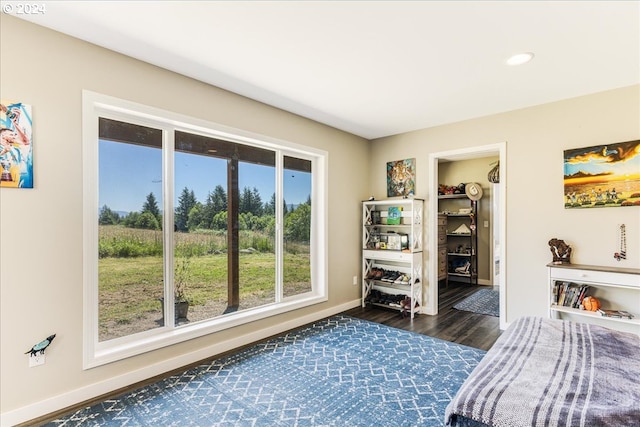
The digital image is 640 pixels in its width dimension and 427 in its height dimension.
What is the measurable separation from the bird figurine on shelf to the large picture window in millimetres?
213

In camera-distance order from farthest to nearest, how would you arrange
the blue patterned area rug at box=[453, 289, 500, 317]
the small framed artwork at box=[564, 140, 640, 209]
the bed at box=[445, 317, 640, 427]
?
the blue patterned area rug at box=[453, 289, 500, 317] → the small framed artwork at box=[564, 140, 640, 209] → the bed at box=[445, 317, 640, 427]

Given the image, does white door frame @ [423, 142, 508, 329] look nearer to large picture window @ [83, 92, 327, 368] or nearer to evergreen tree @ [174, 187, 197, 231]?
large picture window @ [83, 92, 327, 368]

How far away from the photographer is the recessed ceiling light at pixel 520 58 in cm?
240

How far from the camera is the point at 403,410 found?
2117 millimetres

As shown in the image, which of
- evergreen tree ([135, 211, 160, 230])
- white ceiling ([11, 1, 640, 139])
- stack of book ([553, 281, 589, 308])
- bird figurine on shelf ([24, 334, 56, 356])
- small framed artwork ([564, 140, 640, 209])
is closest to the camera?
white ceiling ([11, 1, 640, 139])

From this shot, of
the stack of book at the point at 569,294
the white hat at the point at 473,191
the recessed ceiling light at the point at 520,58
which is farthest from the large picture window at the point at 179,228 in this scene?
the white hat at the point at 473,191

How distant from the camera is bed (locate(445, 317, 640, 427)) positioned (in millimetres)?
1244

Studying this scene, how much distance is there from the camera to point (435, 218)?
4359mm

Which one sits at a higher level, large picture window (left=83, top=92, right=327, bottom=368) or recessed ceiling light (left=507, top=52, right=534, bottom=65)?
recessed ceiling light (left=507, top=52, right=534, bottom=65)

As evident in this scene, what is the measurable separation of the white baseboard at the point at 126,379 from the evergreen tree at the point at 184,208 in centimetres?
117

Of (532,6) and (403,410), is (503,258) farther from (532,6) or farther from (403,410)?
(532,6)

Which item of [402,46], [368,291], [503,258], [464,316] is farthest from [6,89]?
[464,316]

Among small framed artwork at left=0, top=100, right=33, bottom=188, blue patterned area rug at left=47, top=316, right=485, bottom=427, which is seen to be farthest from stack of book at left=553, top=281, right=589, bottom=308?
small framed artwork at left=0, top=100, right=33, bottom=188

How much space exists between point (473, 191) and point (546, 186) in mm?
2773
